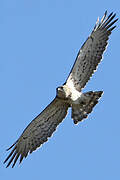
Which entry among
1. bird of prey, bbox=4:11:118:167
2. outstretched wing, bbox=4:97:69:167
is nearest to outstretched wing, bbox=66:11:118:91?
bird of prey, bbox=4:11:118:167

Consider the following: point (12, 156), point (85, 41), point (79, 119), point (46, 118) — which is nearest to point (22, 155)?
point (12, 156)

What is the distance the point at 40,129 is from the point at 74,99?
130cm

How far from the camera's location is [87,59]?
9.35m

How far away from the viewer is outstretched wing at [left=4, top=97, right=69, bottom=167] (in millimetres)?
9266

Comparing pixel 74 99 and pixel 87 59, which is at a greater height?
pixel 87 59

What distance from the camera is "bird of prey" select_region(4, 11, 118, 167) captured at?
354 inches

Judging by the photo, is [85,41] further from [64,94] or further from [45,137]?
[45,137]

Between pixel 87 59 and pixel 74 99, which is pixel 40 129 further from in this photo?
pixel 87 59

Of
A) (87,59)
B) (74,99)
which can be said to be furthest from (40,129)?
(87,59)

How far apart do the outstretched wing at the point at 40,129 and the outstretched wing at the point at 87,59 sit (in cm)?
67

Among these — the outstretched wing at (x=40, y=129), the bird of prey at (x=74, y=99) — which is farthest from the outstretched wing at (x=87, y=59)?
the outstretched wing at (x=40, y=129)

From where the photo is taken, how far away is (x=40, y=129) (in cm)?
948

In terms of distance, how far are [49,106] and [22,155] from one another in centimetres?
152

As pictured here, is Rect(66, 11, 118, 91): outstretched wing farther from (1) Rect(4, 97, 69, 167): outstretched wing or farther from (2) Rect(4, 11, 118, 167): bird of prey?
(1) Rect(4, 97, 69, 167): outstretched wing
